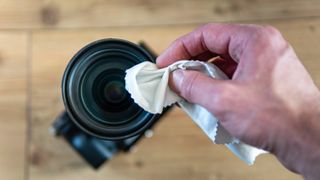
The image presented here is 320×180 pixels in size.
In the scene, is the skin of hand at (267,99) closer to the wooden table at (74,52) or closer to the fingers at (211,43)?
the fingers at (211,43)

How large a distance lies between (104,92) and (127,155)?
0.23 metres

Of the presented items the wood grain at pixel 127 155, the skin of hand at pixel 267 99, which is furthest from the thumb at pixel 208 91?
the wood grain at pixel 127 155

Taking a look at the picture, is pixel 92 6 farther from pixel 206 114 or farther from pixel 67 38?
pixel 206 114

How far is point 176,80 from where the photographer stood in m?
0.56

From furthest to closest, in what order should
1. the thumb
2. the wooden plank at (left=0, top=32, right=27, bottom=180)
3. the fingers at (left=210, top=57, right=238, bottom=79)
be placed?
the wooden plank at (left=0, top=32, right=27, bottom=180) < the fingers at (left=210, top=57, right=238, bottom=79) < the thumb

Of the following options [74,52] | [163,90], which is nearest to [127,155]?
[74,52]

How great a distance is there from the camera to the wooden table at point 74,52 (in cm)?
84

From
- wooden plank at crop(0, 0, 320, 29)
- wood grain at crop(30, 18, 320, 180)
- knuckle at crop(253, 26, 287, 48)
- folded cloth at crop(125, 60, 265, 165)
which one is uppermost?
knuckle at crop(253, 26, 287, 48)

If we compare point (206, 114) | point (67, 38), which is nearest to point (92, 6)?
point (67, 38)

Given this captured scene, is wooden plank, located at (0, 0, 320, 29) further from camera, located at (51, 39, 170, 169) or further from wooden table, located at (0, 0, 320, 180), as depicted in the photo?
camera, located at (51, 39, 170, 169)

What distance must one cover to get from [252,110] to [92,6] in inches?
17.9

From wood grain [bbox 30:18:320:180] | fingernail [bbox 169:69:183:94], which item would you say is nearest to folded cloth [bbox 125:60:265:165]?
fingernail [bbox 169:69:183:94]

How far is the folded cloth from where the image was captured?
0.57m

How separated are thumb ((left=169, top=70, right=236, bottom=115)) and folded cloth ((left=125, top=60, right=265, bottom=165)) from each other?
0.03m
